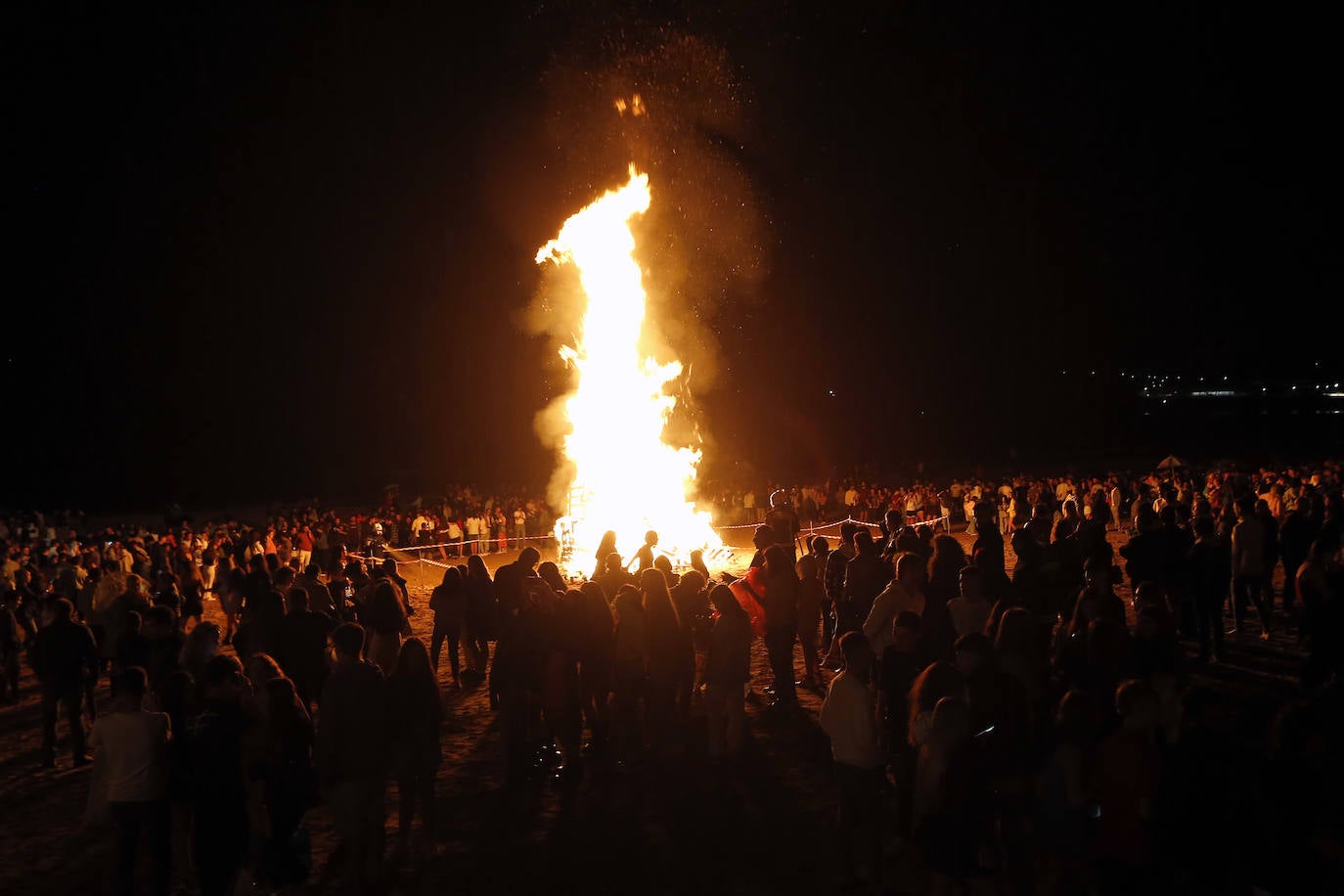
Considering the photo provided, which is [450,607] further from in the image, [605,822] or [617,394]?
[617,394]

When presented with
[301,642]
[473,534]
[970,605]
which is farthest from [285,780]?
[473,534]

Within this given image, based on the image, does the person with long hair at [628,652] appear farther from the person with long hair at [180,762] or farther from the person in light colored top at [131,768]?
the person in light colored top at [131,768]

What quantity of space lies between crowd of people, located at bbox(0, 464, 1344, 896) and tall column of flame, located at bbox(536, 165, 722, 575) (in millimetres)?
8661

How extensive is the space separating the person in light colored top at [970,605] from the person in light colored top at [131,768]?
18.0 ft

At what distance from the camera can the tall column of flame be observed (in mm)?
20109

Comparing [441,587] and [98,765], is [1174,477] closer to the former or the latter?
[441,587]

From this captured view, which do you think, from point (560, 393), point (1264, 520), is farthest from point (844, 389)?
point (1264, 520)

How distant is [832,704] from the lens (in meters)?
5.90

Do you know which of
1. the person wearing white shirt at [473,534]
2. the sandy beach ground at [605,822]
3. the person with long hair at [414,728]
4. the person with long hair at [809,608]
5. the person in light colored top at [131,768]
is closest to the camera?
the person in light colored top at [131,768]

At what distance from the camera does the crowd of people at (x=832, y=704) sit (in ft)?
15.5

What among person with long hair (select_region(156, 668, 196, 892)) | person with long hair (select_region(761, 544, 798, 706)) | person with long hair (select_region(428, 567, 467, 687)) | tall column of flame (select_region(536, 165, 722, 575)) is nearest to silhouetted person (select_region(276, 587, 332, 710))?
person with long hair (select_region(156, 668, 196, 892))

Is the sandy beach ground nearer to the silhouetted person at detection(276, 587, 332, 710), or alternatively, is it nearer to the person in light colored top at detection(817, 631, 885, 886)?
the person in light colored top at detection(817, 631, 885, 886)

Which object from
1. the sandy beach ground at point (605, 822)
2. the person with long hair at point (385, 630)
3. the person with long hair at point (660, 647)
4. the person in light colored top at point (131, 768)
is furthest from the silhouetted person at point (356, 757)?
the person with long hair at point (660, 647)

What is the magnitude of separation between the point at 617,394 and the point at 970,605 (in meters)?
13.2
